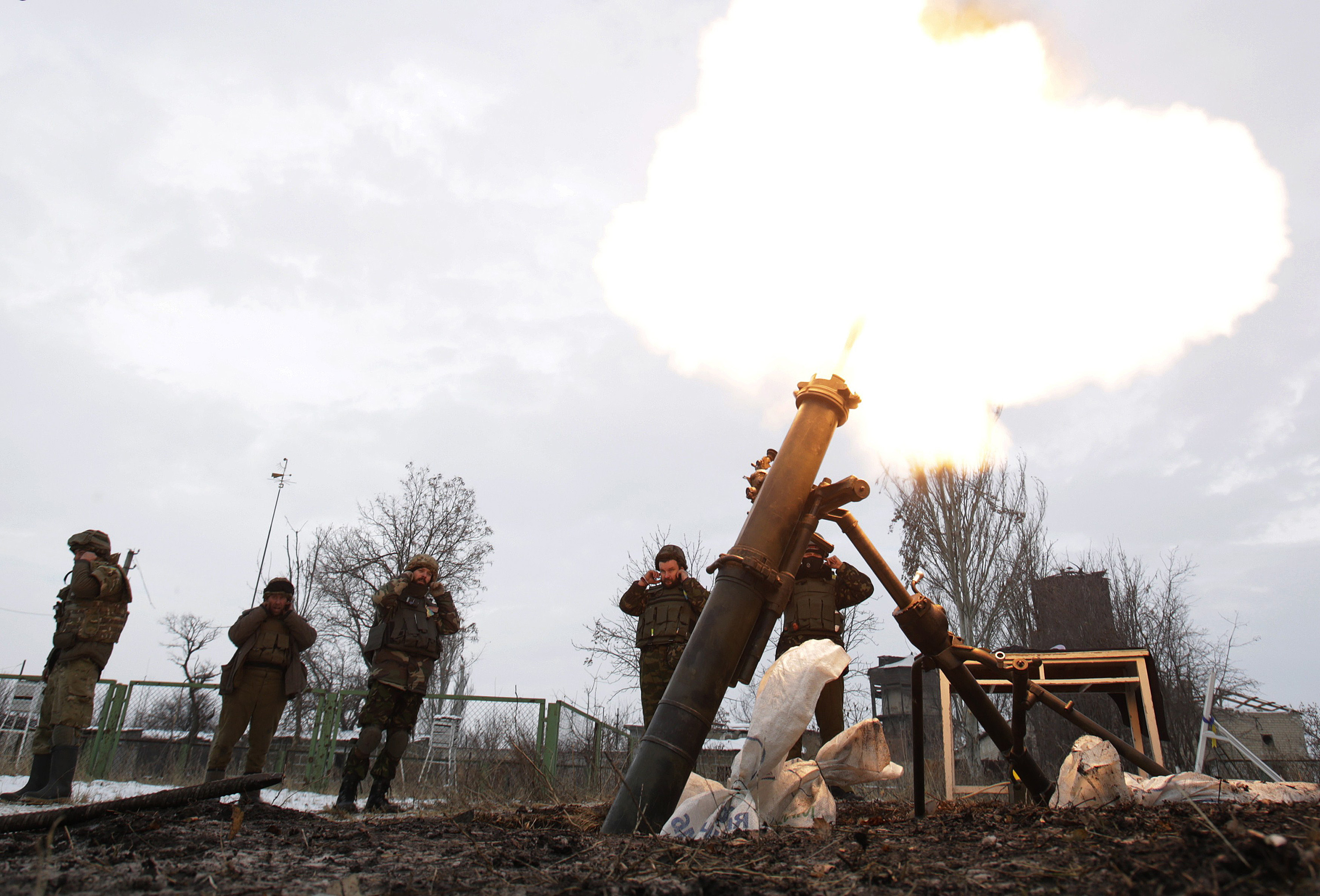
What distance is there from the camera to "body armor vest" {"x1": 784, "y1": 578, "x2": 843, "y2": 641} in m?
6.05

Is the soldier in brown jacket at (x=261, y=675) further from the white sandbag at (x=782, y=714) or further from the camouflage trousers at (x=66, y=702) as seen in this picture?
the white sandbag at (x=782, y=714)

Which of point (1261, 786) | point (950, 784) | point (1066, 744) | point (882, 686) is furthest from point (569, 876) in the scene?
point (882, 686)

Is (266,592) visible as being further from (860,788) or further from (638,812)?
(860,788)

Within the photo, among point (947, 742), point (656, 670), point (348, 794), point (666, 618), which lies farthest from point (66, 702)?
point (947, 742)

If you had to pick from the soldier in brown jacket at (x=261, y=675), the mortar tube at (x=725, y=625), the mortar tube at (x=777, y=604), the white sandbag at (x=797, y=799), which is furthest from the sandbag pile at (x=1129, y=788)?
the soldier in brown jacket at (x=261, y=675)

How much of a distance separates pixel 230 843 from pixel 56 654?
428 centimetres

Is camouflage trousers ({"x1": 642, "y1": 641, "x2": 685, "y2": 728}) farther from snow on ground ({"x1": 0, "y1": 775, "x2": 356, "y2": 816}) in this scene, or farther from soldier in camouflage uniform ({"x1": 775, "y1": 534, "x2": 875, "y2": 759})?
snow on ground ({"x1": 0, "y1": 775, "x2": 356, "y2": 816})

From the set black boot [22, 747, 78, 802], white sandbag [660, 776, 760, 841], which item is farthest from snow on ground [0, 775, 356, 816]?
white sandbag [660, 776, 760, 841]

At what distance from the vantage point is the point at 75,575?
6.07 m

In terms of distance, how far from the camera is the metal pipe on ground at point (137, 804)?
2852mm

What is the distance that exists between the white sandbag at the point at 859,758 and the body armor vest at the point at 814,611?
80.8 inches

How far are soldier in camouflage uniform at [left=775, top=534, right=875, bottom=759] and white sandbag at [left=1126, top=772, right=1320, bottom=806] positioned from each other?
2389 mm

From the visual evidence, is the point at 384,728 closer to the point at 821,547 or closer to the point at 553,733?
the point at 821,547

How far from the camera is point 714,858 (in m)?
2.44
